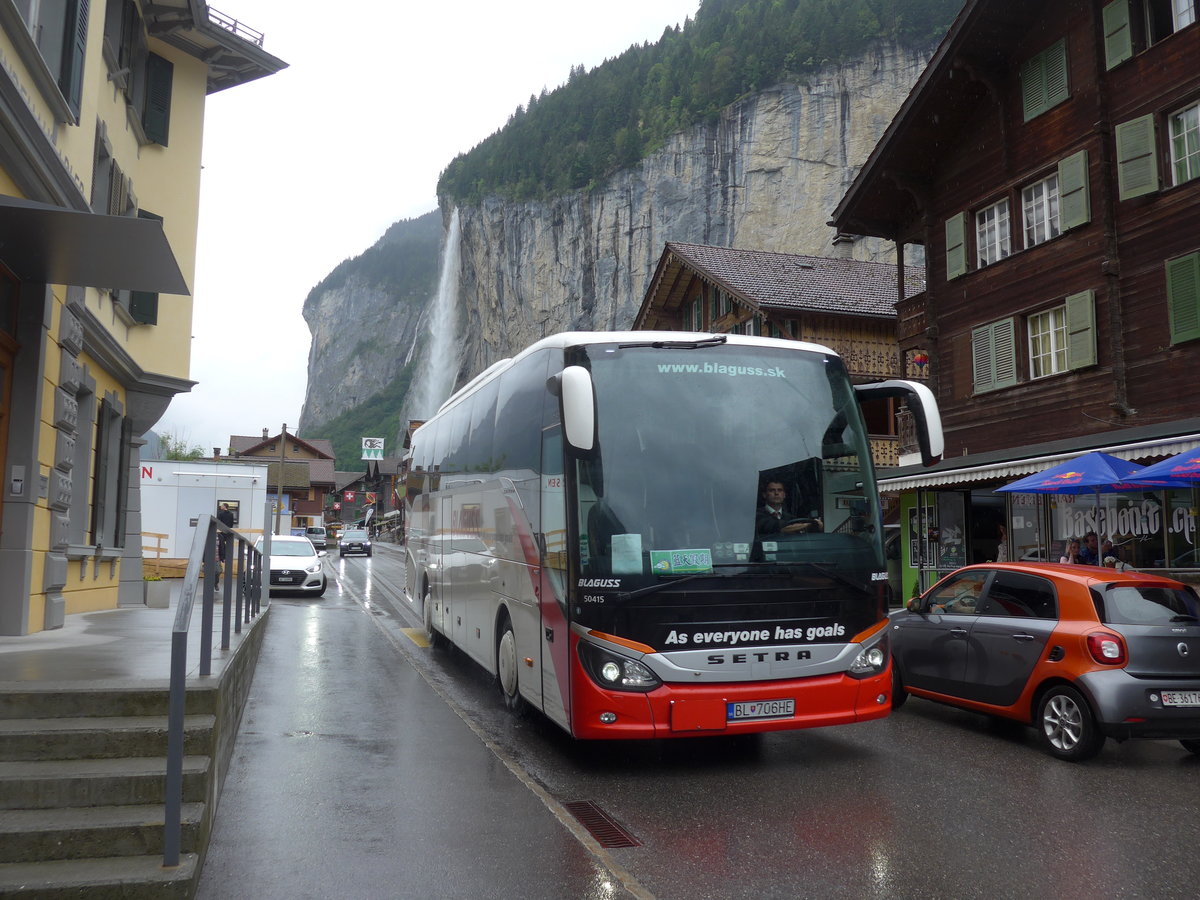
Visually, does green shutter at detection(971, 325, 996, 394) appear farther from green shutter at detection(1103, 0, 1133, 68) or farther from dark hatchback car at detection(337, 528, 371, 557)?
dark hatchback car at detection(337, 528, 371, 557)

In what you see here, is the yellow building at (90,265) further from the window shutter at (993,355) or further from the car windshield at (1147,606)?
the window shutter at (993,355)

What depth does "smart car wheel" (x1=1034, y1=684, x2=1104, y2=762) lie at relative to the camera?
23.7 feet

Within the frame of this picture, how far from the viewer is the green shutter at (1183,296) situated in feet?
50.6

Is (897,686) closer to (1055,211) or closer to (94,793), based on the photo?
(94,793)

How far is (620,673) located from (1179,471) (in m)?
7.29

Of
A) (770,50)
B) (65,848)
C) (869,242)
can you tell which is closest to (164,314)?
(65,848)

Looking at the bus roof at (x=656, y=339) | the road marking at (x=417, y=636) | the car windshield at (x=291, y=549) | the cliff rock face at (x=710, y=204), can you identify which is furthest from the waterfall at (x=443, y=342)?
the bus roof at (x=656, y=339)

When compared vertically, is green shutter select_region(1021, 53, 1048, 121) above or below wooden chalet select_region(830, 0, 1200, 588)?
above

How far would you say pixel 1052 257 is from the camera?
61.0ft

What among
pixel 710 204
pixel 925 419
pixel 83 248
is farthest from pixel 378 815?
pixel 710 204

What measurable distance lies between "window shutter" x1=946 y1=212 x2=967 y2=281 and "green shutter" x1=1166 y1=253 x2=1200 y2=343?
5336 millimetres

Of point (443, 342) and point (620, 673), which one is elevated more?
point (443, 342)

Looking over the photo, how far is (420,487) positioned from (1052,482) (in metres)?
8.78

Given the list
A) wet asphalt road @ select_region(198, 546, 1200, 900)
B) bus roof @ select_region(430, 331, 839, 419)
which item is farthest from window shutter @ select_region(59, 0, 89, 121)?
wet asphalt road @ select_region(198, 546, 1200, 900)
